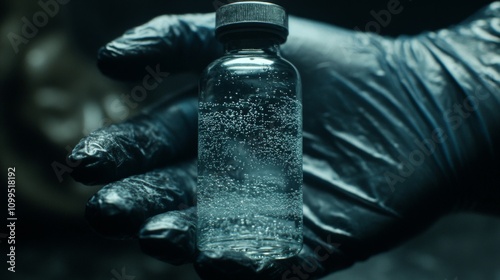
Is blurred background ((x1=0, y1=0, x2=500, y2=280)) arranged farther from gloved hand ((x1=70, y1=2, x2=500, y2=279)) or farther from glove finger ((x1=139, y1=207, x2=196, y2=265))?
glove finger ((x1=139, y1=207, x2=196, y2=265))

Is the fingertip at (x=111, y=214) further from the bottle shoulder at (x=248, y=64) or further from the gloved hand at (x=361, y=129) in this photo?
the bottle shoulder at (x=248, y=64)

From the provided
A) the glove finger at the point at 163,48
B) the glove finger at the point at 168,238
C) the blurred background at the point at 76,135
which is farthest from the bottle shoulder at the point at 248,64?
the blurred background at the point at 76,135

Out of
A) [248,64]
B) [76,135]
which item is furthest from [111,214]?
[76,135]

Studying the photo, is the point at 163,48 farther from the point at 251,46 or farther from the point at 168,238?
the point at 168,238

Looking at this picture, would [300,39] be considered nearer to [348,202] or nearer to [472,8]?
[348,202]

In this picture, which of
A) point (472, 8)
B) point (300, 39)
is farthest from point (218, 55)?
point (472, 8)
